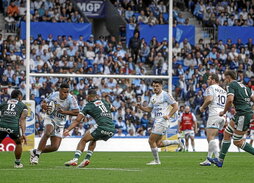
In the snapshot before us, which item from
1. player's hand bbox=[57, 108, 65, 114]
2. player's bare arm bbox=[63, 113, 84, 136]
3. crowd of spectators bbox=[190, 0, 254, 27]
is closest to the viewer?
player's bare arm bbox=[63, 113, 84, 136]

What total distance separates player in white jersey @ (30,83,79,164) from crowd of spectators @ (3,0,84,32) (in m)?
18.8

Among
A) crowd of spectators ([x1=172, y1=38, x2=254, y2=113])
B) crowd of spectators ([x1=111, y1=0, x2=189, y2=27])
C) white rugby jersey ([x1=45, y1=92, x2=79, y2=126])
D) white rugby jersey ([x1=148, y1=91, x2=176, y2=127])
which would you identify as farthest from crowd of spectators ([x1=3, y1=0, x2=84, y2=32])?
white rugby jersey ([x1=148, y1=91, x2=176, y2=127])

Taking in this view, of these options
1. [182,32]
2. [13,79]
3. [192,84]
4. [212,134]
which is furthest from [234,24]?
[212,134]

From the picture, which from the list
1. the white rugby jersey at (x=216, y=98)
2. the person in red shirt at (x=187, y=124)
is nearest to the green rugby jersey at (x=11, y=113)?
the white rugby jersey at (x=216, y=98)

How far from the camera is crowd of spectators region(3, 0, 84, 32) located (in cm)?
3888

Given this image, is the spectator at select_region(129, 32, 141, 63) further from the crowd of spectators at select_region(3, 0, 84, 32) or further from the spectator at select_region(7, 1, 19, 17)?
the spectator at select_region(7, 1, 19, 17)

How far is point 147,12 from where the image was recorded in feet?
140

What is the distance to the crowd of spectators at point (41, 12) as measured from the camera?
38.9 meters

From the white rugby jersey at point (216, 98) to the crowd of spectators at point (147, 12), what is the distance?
70.1ft

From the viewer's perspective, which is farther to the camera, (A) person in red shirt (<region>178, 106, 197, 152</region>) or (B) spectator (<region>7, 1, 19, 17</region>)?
(B) spectator (<region>7, 1, 19, 17</region>)

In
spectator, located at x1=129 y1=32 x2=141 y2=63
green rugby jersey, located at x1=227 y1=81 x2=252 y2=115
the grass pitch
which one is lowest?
the grass pitch

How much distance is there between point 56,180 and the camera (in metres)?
14.8

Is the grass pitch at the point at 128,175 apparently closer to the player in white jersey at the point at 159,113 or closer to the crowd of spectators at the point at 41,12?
the player in white jersey at the point at 159,113

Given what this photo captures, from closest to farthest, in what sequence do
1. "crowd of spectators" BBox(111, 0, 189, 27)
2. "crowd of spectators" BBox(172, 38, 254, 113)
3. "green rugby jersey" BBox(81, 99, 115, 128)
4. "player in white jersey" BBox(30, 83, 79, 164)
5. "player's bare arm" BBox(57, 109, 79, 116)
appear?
"green rugby jersey" BBox(81, 99, 115, 128) → "player's bare arm" BBox(57, 109, 79, 116) → "player in white jersey" BBox(30, 83, 79, 164) → "crowd of spectators" BBox(172, 38, 254, 113) → "crowd of spectators" BBox(111, 0, 189, 27)
